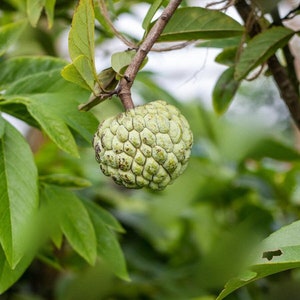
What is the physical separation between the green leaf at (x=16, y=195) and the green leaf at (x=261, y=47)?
1.33 feet

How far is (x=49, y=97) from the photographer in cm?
110

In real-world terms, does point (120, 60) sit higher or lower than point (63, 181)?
higher

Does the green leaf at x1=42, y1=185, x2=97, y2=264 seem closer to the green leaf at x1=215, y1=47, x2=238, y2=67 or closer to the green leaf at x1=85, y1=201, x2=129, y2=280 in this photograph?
the green leaf at x1=85, y1=201, x2=129, y2=280

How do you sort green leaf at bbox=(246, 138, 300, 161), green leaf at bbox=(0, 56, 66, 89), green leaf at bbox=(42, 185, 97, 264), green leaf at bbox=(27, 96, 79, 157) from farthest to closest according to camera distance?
green leaf at bbox=(246, 138, 300, 161) < green leaf at bbox=(0, 56, 66, 89) < green leaf at bbox=(42, 185, 97, 264) < green leaf at bbox=(27, 96, 79, 157)

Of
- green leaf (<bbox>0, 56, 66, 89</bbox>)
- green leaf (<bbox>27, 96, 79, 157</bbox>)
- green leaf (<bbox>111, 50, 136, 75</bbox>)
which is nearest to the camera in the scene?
green leaf (<bbox>111, 50, 136, 75</bbox>)

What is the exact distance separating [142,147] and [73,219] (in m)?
0.35

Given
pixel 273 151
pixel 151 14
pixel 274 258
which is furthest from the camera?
pixel 273 151

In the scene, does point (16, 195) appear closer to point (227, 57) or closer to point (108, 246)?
point (108, 246)

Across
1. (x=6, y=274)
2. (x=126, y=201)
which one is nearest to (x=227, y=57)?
(x=6, y=274)

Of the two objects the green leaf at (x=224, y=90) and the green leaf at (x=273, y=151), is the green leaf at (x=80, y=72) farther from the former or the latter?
the green leaf at (x=273, y=151)

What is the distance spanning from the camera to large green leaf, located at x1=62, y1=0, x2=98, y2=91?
83 centimetres

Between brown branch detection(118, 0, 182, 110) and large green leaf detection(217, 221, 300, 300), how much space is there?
0.85 feet

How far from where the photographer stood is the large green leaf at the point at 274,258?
2.55ft

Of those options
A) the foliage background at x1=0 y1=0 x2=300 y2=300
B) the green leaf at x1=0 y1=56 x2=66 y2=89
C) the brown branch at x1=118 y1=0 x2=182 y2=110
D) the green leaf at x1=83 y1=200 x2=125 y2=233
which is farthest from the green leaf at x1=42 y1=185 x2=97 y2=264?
the brown branch at x1=118 y1=0 x2=182 y2=110
